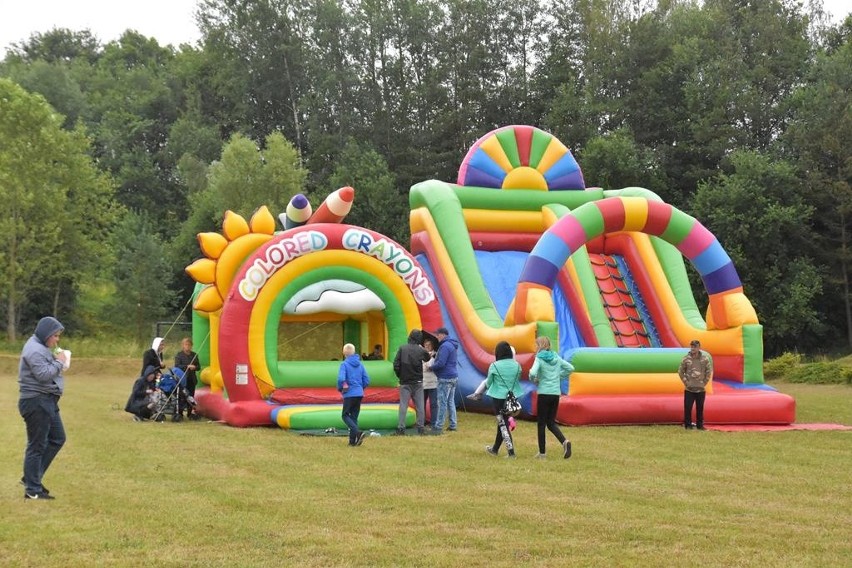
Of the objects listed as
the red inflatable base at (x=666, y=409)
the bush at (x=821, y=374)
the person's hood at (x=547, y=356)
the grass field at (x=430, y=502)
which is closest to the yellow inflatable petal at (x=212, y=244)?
the grass field at (x=430, y=502)

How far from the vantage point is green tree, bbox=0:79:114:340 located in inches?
1292

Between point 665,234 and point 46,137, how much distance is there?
25.7m

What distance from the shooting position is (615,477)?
7863 mm

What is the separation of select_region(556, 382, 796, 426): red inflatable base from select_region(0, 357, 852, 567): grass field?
69cm

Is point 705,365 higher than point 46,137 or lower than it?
lower

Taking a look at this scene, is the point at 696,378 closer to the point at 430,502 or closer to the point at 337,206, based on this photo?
the point at 337,206

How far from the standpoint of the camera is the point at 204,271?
1295 centimetres

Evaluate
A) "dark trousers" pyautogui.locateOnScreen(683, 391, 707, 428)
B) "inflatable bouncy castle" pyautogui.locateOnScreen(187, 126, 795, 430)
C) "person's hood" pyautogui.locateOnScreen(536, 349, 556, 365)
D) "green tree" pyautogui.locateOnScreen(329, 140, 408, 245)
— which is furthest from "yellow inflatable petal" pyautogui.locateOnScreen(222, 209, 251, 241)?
"green tree" pyautogui.locateOnScreen(329, 140, 408, 245)

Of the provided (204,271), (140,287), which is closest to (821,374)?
(204,271)

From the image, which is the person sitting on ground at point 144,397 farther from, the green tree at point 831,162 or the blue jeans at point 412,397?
the green tree at point 831,162

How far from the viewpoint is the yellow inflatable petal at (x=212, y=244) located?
1299 centimetres

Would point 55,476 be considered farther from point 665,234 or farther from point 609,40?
point 609,40

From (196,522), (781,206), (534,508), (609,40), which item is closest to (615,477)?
(534,508)

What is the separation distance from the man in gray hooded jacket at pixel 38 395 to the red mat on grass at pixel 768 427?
764cm
